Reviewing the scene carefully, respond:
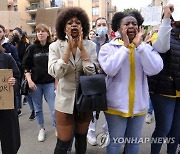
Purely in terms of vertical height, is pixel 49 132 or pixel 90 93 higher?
pixel 90 93

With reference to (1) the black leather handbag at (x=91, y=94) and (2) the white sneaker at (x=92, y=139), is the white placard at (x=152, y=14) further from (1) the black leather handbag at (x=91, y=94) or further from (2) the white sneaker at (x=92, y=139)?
(1) the black leather handbag at (x=91, y=94)

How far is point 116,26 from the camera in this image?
2684 millimetres

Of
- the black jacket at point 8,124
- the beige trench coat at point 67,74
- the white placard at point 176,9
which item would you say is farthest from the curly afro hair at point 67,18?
the white placard at point 176,9

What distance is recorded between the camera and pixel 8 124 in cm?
285

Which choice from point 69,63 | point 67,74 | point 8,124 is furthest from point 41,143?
point 69,63

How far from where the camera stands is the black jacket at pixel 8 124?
2807 millimetres

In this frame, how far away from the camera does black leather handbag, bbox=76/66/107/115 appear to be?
7.85 ft

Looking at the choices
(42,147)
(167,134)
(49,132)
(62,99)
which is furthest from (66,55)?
(49,132)

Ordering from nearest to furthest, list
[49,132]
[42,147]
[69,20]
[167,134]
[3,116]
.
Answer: [69,20], [3,116], [167,134], [42,147], [49,132]

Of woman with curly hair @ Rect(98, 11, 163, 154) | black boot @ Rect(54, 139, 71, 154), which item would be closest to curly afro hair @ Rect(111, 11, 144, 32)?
woman with curly hair @ Rect(98, 11, 163, 154)

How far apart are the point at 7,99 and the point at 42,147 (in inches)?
56.4

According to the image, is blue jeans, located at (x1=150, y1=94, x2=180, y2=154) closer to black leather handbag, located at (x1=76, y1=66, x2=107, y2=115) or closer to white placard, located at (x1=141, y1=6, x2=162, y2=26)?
black leather handbag, located at (x1=76, y1=66, x2=107, y2=115)

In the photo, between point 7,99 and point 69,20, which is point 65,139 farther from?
point 69,20

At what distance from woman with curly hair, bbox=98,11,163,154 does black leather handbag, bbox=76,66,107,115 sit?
0.13 meters
